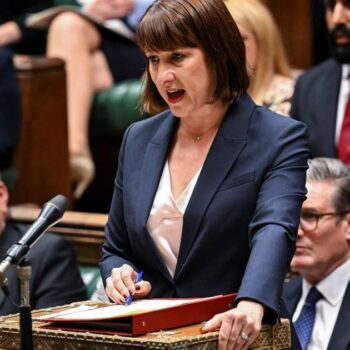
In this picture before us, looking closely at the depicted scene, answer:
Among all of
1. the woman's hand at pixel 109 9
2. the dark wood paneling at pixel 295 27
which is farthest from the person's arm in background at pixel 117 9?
the dark wood paneling at pixel 295 27

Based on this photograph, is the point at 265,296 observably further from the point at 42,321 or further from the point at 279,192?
the point at 42,321

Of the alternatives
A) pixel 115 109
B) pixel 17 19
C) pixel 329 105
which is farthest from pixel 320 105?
pixel 17 19

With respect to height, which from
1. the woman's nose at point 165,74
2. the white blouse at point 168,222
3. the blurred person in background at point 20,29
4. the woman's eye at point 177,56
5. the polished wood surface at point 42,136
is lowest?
the polished wood surface at point 42,136

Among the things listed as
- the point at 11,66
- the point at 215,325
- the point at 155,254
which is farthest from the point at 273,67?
the point at 215,325

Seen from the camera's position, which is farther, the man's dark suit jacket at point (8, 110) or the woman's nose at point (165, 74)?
the man's dark suit jacket at point (8, 110)

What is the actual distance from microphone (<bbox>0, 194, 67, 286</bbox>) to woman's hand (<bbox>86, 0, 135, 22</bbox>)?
288 centimetres

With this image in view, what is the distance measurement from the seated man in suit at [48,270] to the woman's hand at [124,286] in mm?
1225

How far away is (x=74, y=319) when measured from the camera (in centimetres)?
202

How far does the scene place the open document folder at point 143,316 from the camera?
1.97 meters

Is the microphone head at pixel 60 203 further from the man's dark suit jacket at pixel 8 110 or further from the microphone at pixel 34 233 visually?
the man's dark suit jacket at pixel 8 110

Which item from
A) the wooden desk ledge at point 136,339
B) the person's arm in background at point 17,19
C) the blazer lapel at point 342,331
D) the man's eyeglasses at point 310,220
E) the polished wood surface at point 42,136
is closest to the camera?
the wooden desk ledge at point 136,339

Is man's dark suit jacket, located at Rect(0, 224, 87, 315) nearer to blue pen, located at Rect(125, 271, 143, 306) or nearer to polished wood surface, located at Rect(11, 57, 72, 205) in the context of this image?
polished wood surface, located at Rect(11, 57, 72, 205)

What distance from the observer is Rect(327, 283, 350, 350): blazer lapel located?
2832mm

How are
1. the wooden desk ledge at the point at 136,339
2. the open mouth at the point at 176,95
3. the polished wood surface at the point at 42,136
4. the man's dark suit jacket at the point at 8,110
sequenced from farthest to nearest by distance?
the polished wood surface at the point at 42,136 < the man's dark suit jacket at the point at 8,110 < the open mouth at the point at 176,95 < the wooden desk ledge at the point at 136,339
